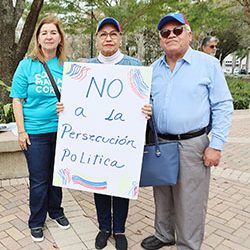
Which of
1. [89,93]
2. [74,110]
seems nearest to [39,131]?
[74,110]

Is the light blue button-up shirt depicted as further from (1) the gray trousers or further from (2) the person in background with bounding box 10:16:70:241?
(2) the person in background with bounding box 10:16:70:241

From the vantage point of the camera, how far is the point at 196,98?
86.0 inches

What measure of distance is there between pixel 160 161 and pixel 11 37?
17.7 feet

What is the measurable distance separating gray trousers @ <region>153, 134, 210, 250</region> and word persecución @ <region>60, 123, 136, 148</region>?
0.41 metres

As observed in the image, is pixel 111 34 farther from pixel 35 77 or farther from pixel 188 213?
pixel 188 213

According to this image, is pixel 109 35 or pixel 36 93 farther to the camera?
pixel 36 93

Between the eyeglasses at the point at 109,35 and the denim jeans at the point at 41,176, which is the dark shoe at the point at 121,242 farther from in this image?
the eyeglasses at the point at 109,35

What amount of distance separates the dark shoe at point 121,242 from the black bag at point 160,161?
0.67 m

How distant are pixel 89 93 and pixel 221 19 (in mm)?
10487

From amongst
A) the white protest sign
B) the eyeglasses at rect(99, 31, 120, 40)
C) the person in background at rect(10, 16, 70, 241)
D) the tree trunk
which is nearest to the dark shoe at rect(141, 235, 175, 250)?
the white protest sign

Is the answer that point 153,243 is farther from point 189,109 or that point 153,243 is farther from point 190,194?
point 189,109

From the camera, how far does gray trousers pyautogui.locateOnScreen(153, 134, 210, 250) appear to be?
229cm

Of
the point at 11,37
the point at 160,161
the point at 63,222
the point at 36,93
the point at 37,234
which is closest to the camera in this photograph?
the point at 160,161

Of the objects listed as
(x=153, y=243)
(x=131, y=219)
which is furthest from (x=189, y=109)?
(x=131, y=219)
